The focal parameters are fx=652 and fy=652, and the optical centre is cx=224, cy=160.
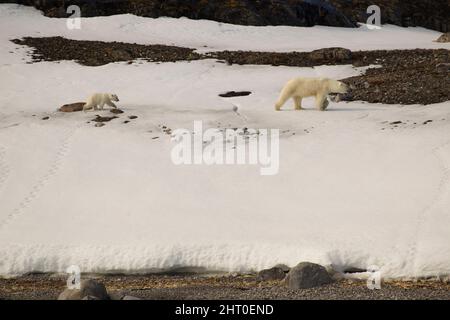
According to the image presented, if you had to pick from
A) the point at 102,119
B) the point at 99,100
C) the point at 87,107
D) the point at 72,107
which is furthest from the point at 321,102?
the point at 72,107

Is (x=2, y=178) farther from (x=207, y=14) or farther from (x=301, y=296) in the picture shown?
(x=207, y=14)

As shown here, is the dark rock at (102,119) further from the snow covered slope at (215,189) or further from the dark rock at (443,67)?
the dark rock at (443,67)

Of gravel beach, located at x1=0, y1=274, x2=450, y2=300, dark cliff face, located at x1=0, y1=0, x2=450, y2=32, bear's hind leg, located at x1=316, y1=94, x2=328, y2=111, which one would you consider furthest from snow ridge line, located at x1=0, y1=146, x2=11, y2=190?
dark cliff face, located at x1=0, y1=0, x2=450, y2=32

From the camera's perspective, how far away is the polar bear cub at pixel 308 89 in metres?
21.5

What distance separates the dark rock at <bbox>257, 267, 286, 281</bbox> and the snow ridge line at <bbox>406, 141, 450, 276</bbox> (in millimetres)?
2327

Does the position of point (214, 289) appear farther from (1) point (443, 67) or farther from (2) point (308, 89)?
(1) point (443, 67)

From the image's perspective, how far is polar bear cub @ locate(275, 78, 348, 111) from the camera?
70.5ft

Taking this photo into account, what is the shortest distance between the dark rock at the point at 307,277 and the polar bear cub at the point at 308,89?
1134cm

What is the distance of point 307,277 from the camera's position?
1073 centimetres

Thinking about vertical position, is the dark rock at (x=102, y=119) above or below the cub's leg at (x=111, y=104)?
below

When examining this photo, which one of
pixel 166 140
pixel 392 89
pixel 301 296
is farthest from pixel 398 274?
pixel 392 89

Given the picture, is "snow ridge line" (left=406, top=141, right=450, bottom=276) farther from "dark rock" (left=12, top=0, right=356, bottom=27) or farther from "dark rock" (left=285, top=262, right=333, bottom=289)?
"dark rock" (left=12, top=0, right=356, bottom=27)

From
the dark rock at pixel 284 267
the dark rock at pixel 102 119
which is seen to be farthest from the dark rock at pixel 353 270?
the dark rock at pixel 102 119
